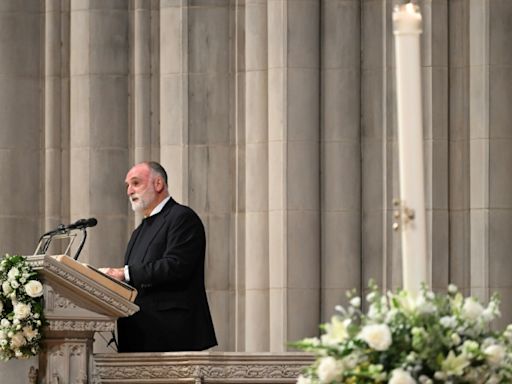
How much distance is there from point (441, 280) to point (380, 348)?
7.83 metres

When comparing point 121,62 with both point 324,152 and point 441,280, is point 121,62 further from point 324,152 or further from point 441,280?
point 441,280

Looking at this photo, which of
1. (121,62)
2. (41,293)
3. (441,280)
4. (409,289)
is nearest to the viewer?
(409,289)

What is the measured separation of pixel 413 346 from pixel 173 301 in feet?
15.1

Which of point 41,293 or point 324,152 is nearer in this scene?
point 41,293

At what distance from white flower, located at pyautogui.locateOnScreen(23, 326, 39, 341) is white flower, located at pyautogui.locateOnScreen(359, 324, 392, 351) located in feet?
13.3

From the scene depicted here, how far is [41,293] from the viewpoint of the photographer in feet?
34.2

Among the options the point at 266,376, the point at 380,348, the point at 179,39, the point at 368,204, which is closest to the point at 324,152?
the point at 368,204

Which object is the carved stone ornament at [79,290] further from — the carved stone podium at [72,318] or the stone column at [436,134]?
the stone column at [436,134]

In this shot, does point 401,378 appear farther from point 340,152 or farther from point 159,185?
point 340,152

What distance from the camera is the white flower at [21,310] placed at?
33.9 feet

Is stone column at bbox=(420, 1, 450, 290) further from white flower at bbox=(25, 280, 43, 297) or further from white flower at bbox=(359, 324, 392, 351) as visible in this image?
white flower at bbox=(359, 324, 392, 351)

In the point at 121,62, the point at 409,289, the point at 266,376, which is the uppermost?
the point at 121,62

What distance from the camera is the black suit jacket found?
1111 centimetres

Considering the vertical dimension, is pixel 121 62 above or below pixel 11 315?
above
